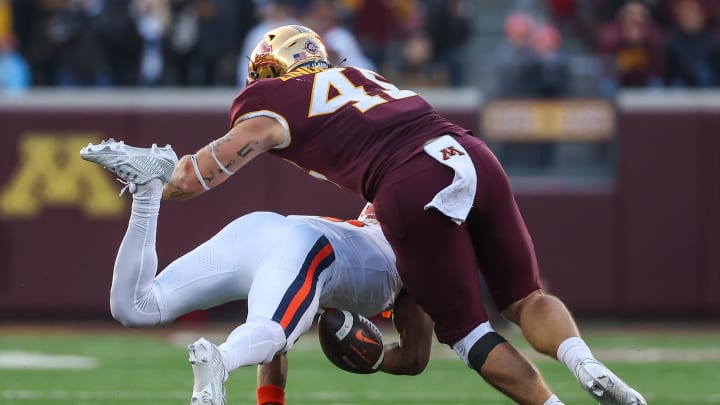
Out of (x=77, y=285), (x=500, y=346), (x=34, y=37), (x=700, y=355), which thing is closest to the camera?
(x=500, y=346)

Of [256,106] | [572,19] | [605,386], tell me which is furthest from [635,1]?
[605,386]

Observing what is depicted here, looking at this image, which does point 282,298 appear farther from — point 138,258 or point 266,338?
point 138,258

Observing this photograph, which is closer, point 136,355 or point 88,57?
point 136,355

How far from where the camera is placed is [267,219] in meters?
5.35

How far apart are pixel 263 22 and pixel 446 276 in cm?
711

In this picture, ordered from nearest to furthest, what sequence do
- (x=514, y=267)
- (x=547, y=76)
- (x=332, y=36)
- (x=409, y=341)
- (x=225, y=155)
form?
1. (x=225, y=155)
2. (x=514, y=267)
3. (x=409, y=341)
4. (x=332, y=36)
5. (x=547, y=76)

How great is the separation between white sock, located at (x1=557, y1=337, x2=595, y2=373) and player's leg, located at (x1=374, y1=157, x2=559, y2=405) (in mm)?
124

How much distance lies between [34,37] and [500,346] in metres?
7.95

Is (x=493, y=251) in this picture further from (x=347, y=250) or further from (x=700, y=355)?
(x=700, y=355)

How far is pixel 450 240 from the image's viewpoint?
5066 mm

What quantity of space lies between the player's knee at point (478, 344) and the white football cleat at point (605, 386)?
1.17ft

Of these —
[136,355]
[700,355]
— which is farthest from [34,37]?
[700,355]

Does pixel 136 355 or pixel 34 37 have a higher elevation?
pixel 34 37

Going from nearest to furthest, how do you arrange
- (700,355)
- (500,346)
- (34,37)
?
(500,346), (700,355), (34,37)
